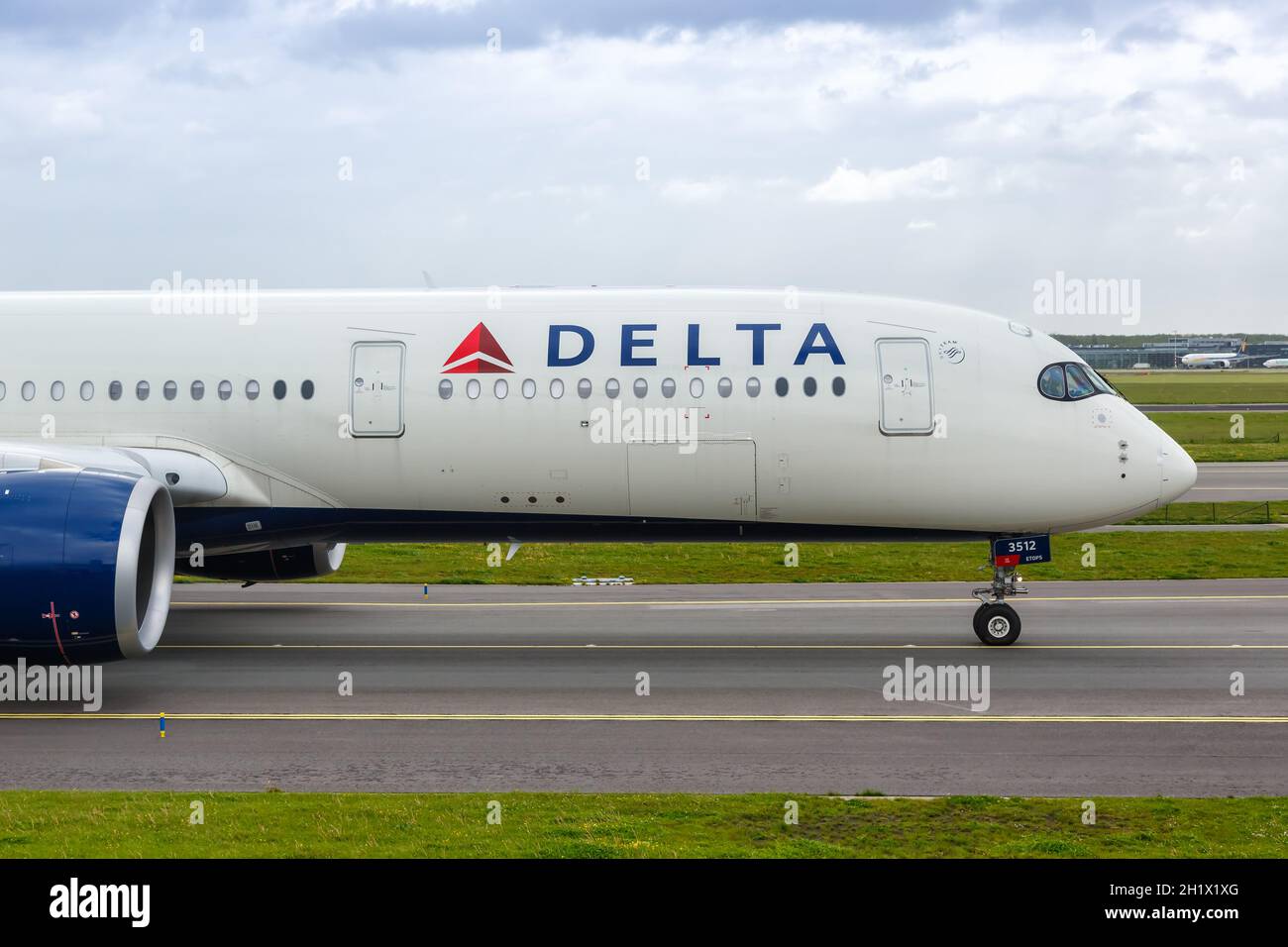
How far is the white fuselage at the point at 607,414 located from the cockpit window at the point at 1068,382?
0.12 m

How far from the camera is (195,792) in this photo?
1227cm

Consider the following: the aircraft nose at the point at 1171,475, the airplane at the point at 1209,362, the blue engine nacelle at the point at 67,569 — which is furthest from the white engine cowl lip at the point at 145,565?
the airplane at the point at 1209,362

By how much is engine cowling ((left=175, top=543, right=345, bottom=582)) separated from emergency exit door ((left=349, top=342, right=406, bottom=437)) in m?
3.76

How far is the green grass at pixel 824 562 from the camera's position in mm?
26625

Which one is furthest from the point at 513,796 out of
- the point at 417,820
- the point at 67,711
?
the point at 67,711

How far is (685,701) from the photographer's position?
16062 mm

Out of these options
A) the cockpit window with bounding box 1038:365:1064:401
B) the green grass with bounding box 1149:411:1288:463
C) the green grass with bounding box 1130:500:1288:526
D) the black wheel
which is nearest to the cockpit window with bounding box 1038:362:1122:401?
the cockpit window with bounding box 1038:365:1064:401

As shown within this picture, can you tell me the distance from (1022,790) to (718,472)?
23.4ft

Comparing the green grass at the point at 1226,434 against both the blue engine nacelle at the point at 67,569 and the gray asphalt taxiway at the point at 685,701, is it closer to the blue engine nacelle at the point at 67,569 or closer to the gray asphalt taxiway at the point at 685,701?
the gray asphalt taxiway at the point at 685,701

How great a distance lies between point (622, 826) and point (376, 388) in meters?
9.52

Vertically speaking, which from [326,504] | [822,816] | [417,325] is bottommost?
[822,816]

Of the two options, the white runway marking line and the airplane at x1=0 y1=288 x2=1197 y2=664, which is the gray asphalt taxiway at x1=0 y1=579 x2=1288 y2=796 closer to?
the white runway marking line

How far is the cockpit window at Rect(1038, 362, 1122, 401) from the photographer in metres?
18.2

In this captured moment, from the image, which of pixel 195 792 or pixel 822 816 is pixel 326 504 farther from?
pixel 822 816
